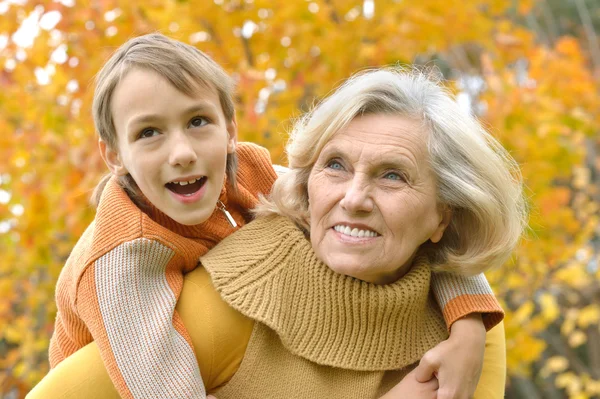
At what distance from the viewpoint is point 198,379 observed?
225 cm

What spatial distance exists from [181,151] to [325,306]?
624 mm

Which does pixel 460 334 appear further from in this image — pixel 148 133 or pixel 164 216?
pixel 148 133

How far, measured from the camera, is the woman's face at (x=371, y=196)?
2383mm

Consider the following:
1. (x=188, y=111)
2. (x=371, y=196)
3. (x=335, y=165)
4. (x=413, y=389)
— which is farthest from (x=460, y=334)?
(x=188, y=111)

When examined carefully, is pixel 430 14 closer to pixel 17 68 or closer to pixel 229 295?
pixel 17 68

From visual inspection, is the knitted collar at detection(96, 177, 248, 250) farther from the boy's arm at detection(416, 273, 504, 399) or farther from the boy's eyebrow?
the boy's arm at detection(416, 273, 504, 399)

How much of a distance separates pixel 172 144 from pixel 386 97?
0.65m

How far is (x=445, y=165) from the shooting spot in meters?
2.48

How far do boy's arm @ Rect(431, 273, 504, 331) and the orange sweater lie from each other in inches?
30.1

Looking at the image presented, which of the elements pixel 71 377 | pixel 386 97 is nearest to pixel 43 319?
pixel 71 377

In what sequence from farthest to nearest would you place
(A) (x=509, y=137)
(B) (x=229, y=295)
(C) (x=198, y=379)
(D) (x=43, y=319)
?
(D) (x=43, y=319), (A) (x=509, y=137), (B) (x=229, y=295), (C) (x=198, y=379)

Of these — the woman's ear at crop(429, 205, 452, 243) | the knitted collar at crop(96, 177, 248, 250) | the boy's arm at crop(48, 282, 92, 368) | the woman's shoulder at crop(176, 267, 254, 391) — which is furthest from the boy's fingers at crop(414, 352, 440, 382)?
the boy's arm at crop(48, 282, 92, 368)

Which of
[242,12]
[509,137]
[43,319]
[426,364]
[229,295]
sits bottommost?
[43,319]

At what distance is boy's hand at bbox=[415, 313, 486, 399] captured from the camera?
7.73ft
